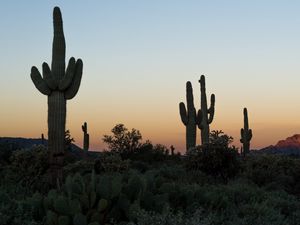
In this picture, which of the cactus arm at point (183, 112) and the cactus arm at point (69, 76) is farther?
the cactus arm at point (183, 112)

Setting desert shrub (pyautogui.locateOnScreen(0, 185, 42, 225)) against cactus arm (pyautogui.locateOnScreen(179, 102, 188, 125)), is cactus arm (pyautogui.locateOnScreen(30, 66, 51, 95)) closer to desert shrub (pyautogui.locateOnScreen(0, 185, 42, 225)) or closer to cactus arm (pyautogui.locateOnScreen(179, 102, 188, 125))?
desert shrub (pyautogui.locateOnScreen(0, 185, 42, 225))

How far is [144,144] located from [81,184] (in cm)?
3699

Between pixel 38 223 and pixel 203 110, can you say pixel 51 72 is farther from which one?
pixel 203 110

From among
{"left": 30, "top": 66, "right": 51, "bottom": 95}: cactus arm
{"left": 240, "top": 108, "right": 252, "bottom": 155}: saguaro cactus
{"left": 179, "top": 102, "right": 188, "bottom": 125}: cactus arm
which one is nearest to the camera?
{"left": 30, "top": 66, "right": 51, "bottom": 95}: cactus arm

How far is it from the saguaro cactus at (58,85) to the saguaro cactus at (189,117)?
14.4 meters

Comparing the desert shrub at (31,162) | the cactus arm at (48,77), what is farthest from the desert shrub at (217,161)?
the cactus arm at (48,77)

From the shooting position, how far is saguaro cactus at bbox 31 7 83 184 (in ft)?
72.8

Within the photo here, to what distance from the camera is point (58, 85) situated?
73.9ft

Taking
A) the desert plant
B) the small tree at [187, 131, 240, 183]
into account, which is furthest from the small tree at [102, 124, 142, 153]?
the small tree at [187, 131, 240, 183]

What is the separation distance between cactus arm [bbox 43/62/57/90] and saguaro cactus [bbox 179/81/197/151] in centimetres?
1473

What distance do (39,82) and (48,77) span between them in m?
0.42

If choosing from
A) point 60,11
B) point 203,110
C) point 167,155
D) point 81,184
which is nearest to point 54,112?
point 60,11

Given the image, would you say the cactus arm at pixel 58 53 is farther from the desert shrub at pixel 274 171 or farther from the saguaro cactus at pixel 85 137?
the saguaro cactus at pixel 85 137

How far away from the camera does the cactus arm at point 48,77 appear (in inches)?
883
